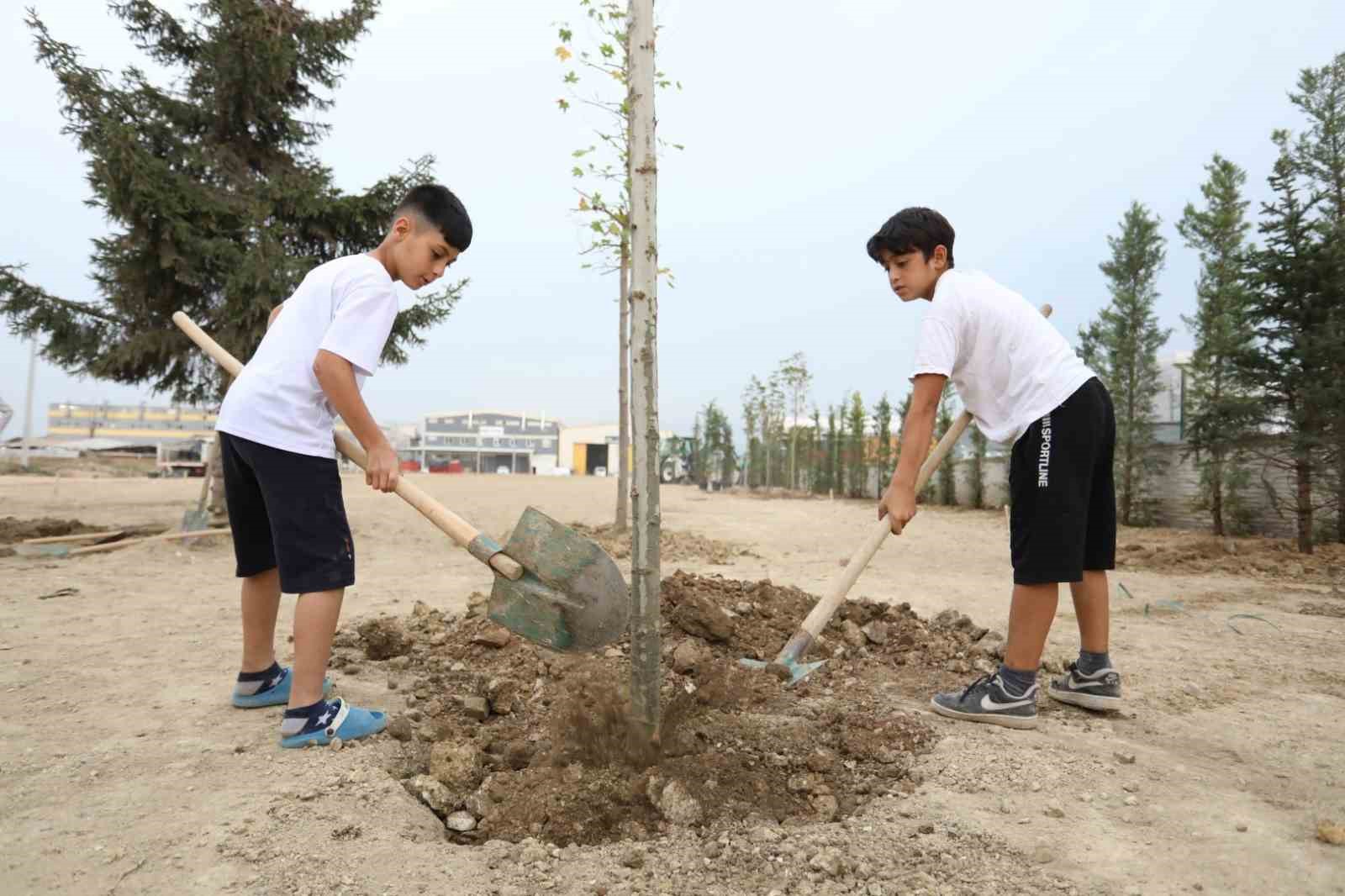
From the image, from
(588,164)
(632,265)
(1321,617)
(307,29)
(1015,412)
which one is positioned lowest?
(1321,617)

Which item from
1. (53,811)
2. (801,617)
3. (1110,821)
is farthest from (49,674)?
(1110,821)

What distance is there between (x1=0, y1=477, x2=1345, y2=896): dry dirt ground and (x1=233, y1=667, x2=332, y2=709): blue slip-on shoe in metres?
0.07

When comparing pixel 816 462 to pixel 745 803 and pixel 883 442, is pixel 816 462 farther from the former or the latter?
pixel 745 803

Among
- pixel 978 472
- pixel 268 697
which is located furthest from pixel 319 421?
pixel 978 472

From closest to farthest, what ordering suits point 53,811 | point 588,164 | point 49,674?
point 53,811 < point 49,674 < point 588,164

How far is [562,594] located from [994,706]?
161cm

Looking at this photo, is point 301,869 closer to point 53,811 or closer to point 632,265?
point 53,811

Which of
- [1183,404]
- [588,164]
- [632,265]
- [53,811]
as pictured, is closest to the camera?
[53,811]

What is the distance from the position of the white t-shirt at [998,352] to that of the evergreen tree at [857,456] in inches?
910

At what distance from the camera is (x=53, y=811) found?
1937 mm

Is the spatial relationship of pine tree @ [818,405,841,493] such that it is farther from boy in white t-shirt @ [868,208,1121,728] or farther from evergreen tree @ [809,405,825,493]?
boy in white t-shirt @ [868,208,1121,728]

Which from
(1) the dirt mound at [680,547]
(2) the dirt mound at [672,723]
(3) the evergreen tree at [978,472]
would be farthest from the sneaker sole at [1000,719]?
(3) the evergreen tree at [978,472]

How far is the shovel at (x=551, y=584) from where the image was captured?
7.86 feet

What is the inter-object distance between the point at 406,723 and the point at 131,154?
8.36 m
